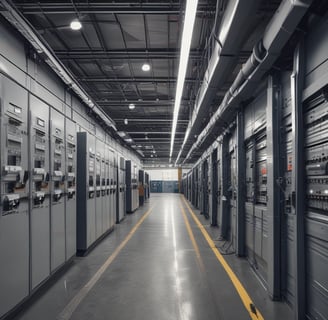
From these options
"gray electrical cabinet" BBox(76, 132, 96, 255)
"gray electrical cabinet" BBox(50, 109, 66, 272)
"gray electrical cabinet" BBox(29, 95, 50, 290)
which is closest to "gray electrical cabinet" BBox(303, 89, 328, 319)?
"gray electrical cabinet" BBox(29, 95, 50, 290)

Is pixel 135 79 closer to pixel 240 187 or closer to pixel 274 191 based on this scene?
pixel 240 187

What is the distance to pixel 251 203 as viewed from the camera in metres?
5.48

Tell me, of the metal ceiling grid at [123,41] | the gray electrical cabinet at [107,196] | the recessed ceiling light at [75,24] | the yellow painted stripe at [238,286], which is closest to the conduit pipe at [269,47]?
the metal ceiling grid at [123,41]

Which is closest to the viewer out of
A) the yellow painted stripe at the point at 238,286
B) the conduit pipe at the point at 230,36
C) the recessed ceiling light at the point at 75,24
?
the conduit pipe at the point at 230,36

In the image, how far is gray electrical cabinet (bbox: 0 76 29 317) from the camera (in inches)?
117

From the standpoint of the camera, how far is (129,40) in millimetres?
A: 5797

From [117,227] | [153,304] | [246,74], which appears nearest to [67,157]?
[153,304]

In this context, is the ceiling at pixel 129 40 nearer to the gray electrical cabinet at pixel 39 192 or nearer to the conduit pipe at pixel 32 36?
the conduit pipe at pixel 32 36

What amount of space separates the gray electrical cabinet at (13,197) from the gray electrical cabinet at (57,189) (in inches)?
33.4

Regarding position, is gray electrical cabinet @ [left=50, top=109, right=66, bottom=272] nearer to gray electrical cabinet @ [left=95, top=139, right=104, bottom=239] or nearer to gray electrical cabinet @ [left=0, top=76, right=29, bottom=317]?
gray electrical cabinet @ [left=0, top=76, right=29, bottom=317]

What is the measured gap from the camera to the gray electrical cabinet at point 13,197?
2.97 meters

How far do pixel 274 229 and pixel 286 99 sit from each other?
1.76 metres

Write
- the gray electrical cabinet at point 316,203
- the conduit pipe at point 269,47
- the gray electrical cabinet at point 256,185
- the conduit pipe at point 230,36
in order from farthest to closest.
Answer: the gray electrical cabinet at point 256,185 → the conduit pipe at point 230,36 → the gray electrical cabinet at point 316,203 → the conduit pipe at point 269,47

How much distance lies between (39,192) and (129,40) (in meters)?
3.67
